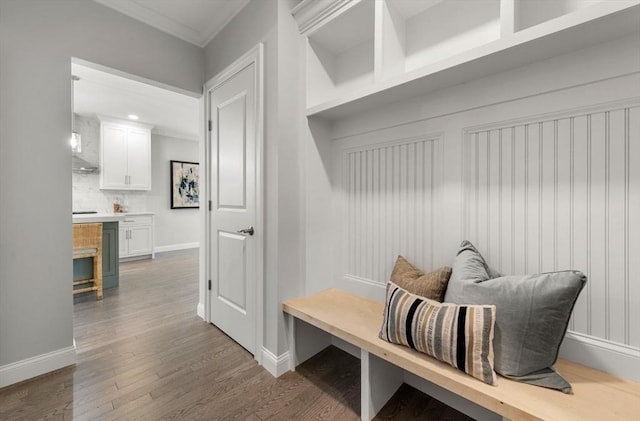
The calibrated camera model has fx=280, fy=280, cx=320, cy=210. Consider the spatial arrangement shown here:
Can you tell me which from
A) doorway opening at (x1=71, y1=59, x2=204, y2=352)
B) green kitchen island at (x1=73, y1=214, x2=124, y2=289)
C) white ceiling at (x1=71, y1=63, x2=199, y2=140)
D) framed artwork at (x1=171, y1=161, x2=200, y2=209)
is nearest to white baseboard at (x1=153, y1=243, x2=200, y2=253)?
doorway opening at (x1=71, y1=59, x2=204, y2=352)

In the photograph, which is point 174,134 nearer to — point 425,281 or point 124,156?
point 124,156

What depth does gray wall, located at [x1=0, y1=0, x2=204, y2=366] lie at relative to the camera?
1686 mm

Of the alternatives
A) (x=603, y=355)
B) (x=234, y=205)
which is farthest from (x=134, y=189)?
(x=603, y=355)

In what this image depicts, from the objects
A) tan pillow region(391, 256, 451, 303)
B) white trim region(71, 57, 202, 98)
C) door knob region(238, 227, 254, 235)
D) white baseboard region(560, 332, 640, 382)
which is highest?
white trim region(71, 57, 202, 98)

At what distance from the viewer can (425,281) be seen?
56.4 inches

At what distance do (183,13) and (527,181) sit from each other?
265 cm

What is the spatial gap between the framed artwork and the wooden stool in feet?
10.3

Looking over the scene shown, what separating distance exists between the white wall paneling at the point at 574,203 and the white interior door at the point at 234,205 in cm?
141

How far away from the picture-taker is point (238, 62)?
2086 mm

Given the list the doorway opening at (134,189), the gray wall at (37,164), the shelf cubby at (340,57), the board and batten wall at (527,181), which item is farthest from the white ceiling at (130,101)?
the board and batten wall at (527,181)

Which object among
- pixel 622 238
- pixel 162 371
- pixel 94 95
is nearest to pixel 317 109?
pixel 622 238

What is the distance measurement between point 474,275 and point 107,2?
9.70 feet

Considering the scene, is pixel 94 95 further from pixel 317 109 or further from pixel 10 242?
pixel 317 109

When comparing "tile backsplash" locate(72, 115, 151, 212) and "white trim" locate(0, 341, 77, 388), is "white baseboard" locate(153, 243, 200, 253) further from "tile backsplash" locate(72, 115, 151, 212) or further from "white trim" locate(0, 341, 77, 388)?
"white trim" locate(0, 341, 77, 388)
